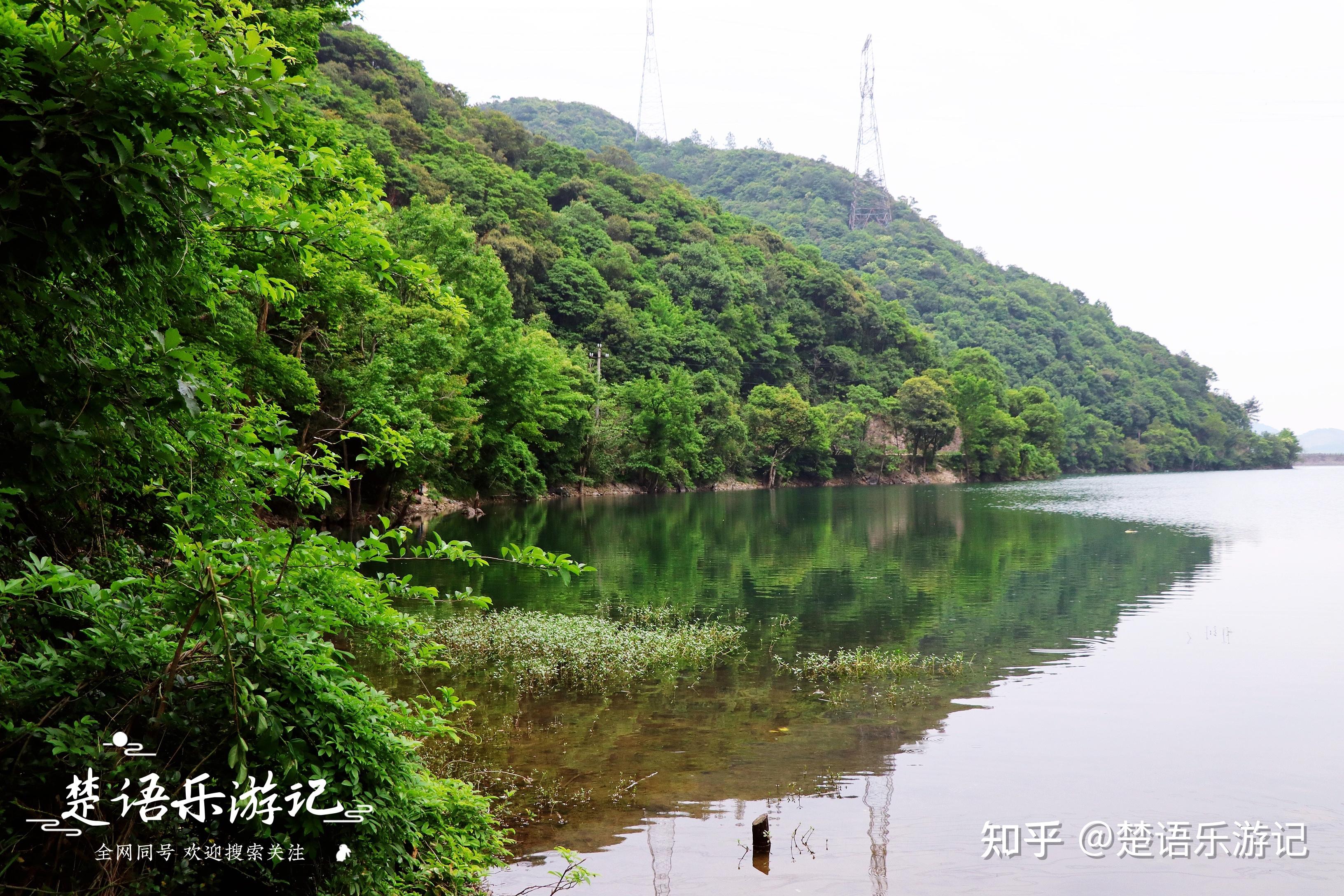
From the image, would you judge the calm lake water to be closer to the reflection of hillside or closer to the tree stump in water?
the reflection of hillside

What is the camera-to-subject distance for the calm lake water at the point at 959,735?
7566mm

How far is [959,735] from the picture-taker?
11.0 meters

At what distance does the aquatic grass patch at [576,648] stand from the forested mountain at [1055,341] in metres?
98.3

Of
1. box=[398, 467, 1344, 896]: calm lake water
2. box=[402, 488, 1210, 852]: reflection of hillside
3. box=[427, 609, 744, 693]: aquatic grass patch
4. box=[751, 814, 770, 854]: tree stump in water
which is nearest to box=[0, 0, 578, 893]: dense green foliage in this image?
box=[751, 814, 770, 854]: tree stump in water

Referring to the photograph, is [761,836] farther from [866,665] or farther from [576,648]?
[576,648]

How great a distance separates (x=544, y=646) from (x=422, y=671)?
2.05 meters

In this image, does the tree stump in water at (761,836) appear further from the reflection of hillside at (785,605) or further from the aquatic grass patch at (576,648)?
the aquatic grass patch at (576,648)

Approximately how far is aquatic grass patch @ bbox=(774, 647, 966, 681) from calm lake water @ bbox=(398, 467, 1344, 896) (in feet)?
1.30

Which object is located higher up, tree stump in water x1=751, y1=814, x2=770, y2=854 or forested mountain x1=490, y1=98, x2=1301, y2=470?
forested mountain x1=490, y1=98, x2=1301, y2=470

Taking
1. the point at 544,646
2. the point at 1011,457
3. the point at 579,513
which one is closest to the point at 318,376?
the point at 544,646

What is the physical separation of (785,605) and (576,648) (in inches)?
280

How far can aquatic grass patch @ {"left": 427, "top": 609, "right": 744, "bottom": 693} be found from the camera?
1288 cm

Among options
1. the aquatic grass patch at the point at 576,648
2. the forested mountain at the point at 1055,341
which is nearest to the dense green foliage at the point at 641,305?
the forested mountain at the point at 1055,341

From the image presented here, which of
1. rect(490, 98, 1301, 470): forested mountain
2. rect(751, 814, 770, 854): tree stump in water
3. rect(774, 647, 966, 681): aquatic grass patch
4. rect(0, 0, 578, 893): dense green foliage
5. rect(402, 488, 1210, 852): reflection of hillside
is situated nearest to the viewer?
rect(0, 0, 578, 893): dense green foliage
